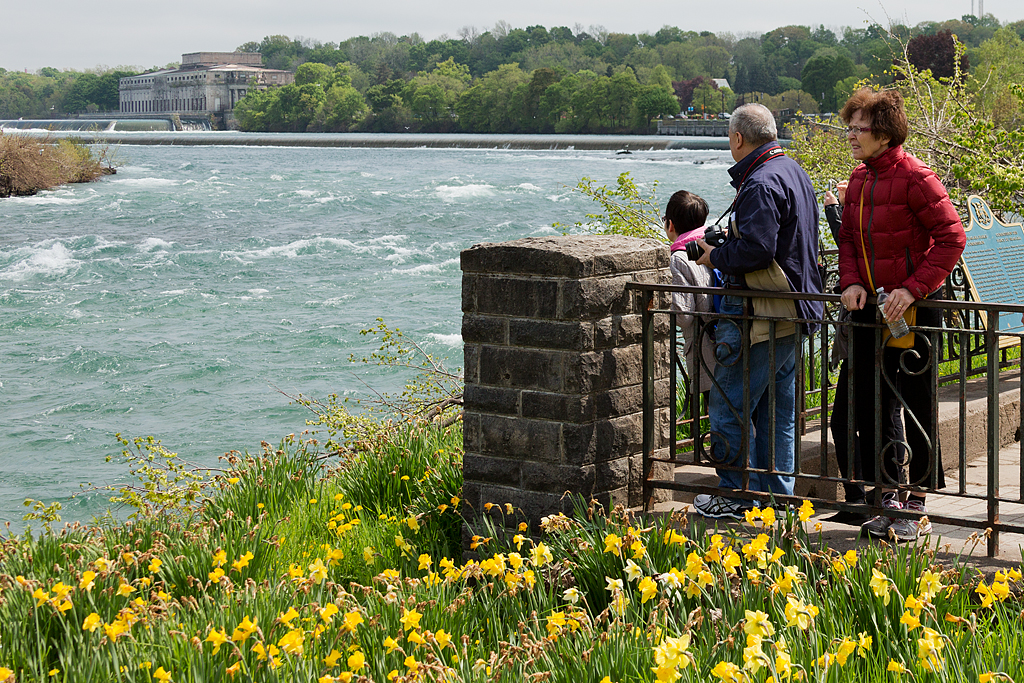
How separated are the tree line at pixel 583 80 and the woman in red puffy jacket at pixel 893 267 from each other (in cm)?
6873

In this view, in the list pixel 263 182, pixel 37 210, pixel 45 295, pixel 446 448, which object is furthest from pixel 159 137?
pixel 446 448

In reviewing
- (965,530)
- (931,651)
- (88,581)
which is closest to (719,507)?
(965,530)

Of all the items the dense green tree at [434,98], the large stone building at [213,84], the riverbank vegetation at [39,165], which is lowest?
the riverbank vegetation at [39,165]

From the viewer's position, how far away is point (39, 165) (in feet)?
134

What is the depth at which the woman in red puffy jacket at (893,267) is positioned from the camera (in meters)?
4.01

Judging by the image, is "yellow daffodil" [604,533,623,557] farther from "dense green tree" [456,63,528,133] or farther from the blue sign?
"dense green tree" [456,63,528,133]

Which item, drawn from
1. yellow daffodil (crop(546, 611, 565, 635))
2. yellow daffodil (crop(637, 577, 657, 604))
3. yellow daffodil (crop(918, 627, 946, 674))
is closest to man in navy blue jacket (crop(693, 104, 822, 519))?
yellow daffodil (crop(637, 577, 657, 604))

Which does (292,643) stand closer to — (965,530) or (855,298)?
(855,298)

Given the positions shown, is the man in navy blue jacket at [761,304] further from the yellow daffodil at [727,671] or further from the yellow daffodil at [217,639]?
the yellow daffodil at [217,639]

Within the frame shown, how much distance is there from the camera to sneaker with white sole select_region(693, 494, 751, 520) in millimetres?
4551

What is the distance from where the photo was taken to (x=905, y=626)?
3174mm

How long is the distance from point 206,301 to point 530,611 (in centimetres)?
1699

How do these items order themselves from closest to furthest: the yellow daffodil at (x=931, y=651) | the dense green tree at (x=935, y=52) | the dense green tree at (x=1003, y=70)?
the yellow daffodil at (x=931, y=651)
the dense green tree at (x=1003, y=70)
the dense green tree at (x=935, y=52)

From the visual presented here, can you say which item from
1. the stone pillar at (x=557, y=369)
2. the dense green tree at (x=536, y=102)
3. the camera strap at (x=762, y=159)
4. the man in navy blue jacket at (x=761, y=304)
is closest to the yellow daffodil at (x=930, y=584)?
the man in navy blue jacket at (x=761, y=304)
